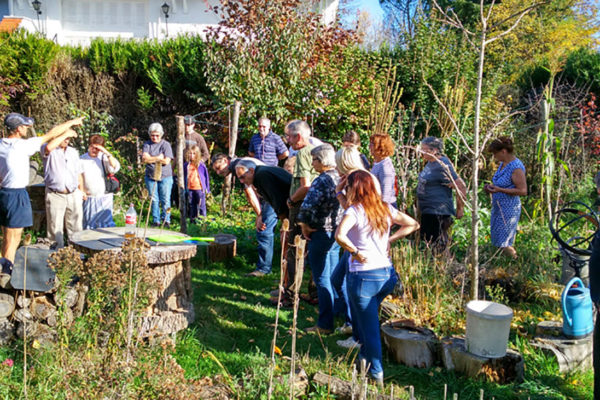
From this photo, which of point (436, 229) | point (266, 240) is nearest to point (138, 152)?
point (266, 240)

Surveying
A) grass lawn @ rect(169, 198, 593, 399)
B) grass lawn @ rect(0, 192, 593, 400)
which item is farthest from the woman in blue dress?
grass lawn @ rect(169, 198, 593, 399)

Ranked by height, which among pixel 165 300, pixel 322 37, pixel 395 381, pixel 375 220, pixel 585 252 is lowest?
pixel 395 381

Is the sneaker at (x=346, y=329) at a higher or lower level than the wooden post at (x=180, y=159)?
lower

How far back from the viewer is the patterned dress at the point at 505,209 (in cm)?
556

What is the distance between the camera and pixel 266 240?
6402 millimetres

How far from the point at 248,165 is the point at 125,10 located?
57.2 ft

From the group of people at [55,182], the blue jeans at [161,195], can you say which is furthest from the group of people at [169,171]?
the group of people at [55,182]

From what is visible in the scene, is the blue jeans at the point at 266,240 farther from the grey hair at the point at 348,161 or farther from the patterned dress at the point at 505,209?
the patterned dress at the point at 505,209

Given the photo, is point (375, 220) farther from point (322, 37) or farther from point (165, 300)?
point (322, 37)

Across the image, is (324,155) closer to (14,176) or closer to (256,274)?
(256,274)

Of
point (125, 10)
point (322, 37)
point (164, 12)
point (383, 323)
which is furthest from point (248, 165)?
point (125, 10)

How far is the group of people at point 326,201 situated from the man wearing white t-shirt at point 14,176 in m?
0.01

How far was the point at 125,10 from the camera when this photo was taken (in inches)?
790

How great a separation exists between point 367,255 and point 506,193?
2.68m
